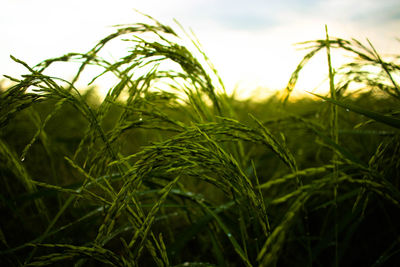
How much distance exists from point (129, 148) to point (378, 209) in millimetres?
2051

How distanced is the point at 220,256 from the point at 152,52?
0.77 metres

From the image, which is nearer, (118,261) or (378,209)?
(118,261)

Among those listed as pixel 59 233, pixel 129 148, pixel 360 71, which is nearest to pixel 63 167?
pixel 129 148

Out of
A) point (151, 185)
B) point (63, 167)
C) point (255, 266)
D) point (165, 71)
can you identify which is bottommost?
point (63, 167)

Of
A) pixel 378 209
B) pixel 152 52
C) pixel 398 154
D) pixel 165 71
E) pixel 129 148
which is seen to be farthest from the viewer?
pixel 129 148

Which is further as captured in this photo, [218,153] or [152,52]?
[152,52]

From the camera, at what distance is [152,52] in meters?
1.05

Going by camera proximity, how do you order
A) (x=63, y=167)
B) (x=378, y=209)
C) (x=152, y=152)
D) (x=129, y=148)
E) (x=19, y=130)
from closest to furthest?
1. (x=152, y=152)
2. (x=378, y=209)
3. (x=63, y=167)
4. (x=19, y=130)
5. (x=129, y=148)

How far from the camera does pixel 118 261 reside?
0.73m

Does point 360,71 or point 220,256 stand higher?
point 360,71

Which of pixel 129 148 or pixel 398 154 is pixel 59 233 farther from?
pixel 129 148

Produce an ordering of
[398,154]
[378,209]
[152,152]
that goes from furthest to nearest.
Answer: [378,209] → [398,154] → [152,152]

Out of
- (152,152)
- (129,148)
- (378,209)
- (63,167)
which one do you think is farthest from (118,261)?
(129,148)

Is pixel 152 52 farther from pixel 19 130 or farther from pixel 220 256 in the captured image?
pixel 19 130
